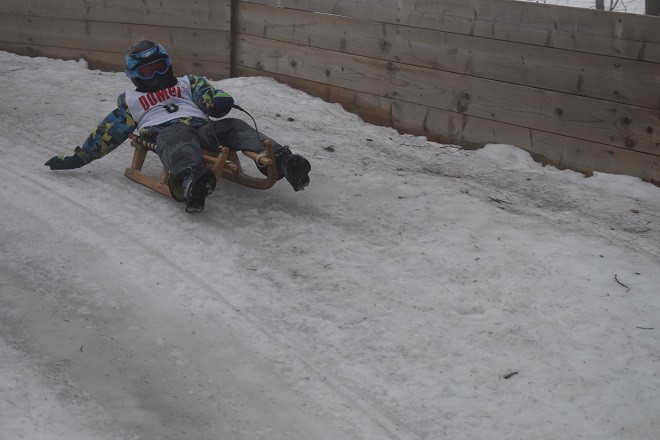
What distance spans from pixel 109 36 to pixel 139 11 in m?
0.51

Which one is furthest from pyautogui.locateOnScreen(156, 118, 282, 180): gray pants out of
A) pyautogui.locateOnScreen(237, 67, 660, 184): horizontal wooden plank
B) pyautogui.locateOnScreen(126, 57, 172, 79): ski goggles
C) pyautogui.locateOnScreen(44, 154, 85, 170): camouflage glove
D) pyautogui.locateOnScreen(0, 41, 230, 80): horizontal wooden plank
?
pyautogui.locateOnScreen(0, 41, 230, 80): horizontal wooden plank

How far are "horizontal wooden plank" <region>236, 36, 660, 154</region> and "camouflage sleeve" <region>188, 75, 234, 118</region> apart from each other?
66.9 inches

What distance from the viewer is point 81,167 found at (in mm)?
5262

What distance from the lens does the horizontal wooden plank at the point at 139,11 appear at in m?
7.14

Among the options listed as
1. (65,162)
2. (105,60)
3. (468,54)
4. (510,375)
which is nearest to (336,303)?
(510,375)

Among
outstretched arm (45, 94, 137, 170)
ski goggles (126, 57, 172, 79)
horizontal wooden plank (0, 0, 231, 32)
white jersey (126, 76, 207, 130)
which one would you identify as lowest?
outstretched arm (45, 94, 137, 170)

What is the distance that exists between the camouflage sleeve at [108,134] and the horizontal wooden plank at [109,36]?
243 cm

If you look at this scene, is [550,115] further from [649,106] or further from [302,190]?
[302,190]

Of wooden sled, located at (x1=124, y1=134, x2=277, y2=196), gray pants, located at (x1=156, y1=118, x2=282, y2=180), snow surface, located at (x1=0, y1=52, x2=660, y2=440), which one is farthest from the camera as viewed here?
wooden sled, located at (x1=124, y1=134, x2=277, y2=196)

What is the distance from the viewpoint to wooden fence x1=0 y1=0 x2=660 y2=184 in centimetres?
502

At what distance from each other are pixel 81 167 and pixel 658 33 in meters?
4.10

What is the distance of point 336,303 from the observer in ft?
12.3

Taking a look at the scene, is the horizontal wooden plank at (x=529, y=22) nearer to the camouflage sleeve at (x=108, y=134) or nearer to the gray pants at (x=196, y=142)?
the gray pants at (x=196, y=142)

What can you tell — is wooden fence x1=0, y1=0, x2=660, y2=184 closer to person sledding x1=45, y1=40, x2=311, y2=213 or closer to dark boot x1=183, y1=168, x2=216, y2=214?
person sledding x1=45, y1=40, x2=311, y2=213
